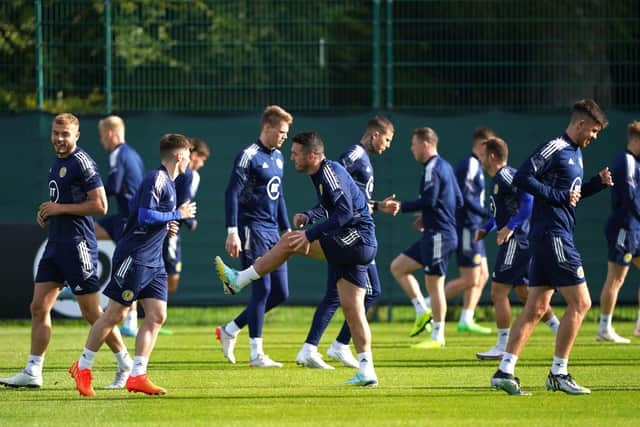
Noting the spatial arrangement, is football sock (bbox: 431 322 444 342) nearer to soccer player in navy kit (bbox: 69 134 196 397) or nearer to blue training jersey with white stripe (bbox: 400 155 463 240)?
blue training jersey with white stripe (bbox: 400 155 463 240)

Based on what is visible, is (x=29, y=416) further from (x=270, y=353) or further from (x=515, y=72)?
(x=515, y=72)

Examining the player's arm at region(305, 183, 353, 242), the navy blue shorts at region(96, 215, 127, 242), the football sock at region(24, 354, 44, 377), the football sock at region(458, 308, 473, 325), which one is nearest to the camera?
the player's arm at region(305, 183, 353, 242)

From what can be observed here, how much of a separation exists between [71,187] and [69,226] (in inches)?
12.3

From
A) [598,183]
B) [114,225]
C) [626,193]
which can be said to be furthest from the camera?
[114,225]

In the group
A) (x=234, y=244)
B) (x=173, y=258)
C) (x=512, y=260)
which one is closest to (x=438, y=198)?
(x=512, y=260)

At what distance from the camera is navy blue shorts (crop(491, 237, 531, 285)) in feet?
42.1

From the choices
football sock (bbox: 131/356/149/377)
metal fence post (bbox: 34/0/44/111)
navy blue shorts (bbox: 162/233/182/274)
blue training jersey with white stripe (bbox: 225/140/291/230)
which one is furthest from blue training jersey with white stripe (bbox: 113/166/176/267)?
metal fence post (bbox: 34/0/44/111)

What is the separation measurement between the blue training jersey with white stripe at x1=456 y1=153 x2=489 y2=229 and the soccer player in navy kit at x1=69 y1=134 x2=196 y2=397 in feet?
21.5

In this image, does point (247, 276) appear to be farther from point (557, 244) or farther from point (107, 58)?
point (107, 58)

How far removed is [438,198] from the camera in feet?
47.5

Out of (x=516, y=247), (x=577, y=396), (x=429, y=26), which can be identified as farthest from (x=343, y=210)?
(x=429, y=26)

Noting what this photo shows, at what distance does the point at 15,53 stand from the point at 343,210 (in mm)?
9676

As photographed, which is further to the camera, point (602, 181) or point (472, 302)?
point (472, 302)

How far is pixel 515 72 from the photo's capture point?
18219mm
